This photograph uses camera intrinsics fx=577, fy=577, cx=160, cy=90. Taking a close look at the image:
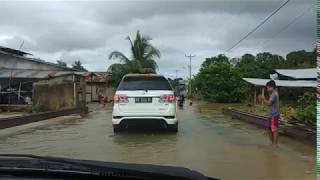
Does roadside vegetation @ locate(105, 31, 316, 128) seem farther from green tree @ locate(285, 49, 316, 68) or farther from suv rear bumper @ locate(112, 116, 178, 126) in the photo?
suv rear bumper @ locate(112, 116, 178, 126)

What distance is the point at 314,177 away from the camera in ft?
28.9

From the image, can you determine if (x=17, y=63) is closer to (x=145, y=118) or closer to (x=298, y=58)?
(x=145, y=118)

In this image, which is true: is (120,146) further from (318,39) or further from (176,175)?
(176,175)

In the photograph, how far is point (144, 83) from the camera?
50.2 ft

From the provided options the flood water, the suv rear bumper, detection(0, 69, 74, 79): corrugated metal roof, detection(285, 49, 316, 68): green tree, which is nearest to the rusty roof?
detection(0, 69, 74, 79): corrugated metal roof

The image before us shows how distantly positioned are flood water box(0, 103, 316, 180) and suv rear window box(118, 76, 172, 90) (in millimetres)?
1269

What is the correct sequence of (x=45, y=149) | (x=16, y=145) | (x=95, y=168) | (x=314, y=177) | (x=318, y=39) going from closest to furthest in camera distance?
(x=95, y=168), (x=318, y=39), (x=314, y=177), (x=45, y=149), (x=16, y=145)

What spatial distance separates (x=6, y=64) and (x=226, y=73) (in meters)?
24.3

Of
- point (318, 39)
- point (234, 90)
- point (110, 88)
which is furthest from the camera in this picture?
point (110, 88)

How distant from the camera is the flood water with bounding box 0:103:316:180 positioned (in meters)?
9.70

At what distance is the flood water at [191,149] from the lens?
31.8 ft

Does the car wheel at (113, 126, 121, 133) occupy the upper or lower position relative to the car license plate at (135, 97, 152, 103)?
lower

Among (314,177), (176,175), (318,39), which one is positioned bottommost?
(314,177)

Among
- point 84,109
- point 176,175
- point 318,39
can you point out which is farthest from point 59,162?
point 84,109
